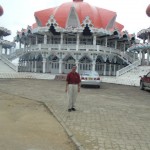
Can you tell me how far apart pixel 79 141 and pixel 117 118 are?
12.1 feet

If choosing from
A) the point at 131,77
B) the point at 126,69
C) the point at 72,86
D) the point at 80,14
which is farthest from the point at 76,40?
the point at 72,86

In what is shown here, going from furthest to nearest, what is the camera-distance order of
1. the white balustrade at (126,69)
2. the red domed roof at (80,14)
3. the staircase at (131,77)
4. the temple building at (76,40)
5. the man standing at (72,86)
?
the red domed roof at (80,14) < the temple building at (76,40) < the white balustrade at (126,69) < the staircase at (131,77) < the man standing at (72,86)

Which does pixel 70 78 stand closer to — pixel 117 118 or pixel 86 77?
pixel 117 118

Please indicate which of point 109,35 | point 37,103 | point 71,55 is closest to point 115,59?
point 109,35

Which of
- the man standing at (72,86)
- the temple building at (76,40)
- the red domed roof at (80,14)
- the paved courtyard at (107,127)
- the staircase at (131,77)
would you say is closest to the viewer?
the paved courtyard at (107,127)

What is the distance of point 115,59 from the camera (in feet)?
152

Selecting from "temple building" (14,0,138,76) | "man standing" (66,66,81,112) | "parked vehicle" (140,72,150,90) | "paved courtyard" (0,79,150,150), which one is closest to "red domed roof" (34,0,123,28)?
"temple building" (14,0,138,76)

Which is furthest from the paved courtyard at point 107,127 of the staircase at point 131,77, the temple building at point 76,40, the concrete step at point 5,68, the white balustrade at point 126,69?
the temple building at point 76,40

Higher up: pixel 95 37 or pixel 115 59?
pixel 95 37

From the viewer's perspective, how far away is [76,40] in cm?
4656

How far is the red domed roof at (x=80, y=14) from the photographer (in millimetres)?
45656

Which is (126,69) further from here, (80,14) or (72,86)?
(72,86)

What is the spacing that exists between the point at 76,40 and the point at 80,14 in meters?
4.18

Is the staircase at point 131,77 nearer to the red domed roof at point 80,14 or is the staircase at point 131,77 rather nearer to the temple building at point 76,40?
the temple building at point 76,40
